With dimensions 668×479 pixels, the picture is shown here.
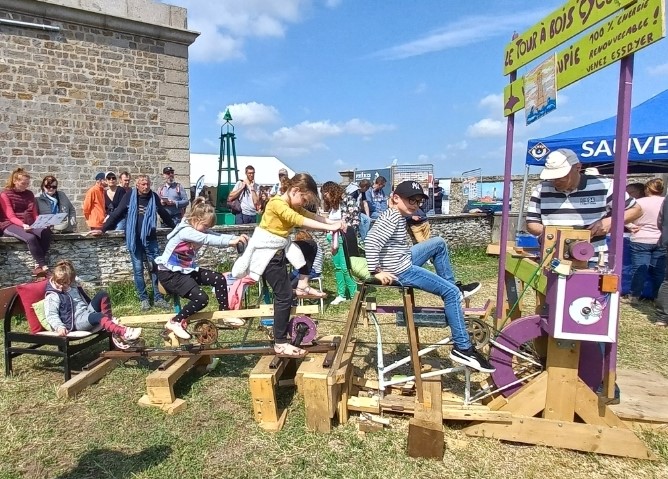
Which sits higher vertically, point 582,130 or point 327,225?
point 582,130

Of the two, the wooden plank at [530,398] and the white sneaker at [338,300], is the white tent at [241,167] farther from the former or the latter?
the wooden plank at [530,398]

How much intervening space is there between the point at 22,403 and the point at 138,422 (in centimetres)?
118

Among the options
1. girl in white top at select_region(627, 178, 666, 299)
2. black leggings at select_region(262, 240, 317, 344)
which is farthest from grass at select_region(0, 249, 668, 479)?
girl in white top at select_region(627, 178, 666, 299)

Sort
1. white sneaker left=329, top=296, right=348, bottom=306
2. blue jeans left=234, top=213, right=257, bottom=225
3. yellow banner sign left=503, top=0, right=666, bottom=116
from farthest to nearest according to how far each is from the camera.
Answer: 1. blue jeans left=234, top=213, right=257, bottom=225
2. white sneaker left=329, top=296, right=348, bottom=306
3. yellow banner sign left=503, top=0, right=666, bottom=116

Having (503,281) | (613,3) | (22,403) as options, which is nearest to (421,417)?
(503,281)

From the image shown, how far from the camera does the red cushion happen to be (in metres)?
4.73

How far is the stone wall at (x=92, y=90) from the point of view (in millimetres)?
10383

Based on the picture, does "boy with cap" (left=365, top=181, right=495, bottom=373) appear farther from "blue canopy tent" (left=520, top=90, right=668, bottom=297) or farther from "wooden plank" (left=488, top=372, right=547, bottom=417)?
"blue canopy tent" (left=520, top=90, right=668, bottom=297)

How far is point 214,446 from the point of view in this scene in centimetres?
336

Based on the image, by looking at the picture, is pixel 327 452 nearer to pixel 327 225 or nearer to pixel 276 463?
pixel 276 463

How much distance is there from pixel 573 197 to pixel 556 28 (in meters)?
1.27

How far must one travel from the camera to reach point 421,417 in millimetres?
3184

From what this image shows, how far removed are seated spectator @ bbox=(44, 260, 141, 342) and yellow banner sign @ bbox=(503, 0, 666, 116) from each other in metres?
4.28

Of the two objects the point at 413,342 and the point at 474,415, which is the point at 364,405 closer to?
the point at 413,342
